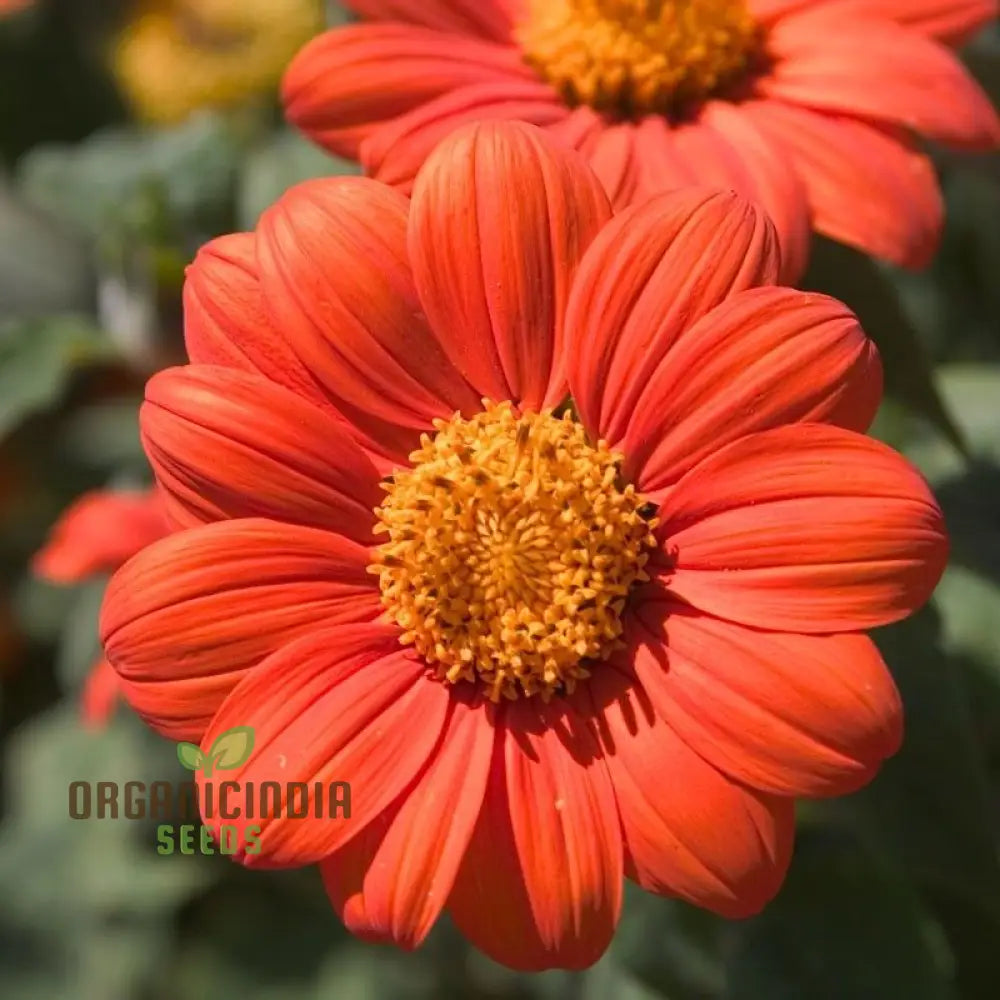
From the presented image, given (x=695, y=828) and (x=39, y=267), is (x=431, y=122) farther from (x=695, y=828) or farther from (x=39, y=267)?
(x=39, y=267)

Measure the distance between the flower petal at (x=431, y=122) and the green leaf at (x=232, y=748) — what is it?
0.31 m

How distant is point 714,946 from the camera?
3.32 ft

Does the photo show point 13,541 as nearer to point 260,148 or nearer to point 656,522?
point 260,148

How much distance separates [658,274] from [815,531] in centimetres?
15

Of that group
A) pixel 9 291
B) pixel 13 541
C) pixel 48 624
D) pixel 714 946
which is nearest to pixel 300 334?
pixel 714 946

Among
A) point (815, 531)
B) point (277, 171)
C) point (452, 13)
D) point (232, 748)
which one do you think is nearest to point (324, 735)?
point (232, 748)

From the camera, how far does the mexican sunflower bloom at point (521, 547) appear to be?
2.23 feet

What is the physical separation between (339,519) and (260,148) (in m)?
0.63

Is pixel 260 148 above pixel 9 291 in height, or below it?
above

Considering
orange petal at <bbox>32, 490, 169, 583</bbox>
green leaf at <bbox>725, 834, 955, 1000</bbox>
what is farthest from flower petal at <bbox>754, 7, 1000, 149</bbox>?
orange petal at <bbox>32, 490, 169, 583</bbox>

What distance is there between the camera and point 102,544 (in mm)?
1197

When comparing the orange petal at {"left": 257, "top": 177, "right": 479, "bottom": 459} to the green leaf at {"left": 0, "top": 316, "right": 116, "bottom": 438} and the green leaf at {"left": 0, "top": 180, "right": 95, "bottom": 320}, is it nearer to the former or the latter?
the green leaf at {"left": 0, "top": 316, "right": 116, "bottom": 438}

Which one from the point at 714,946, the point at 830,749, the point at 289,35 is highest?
the point at 830,749

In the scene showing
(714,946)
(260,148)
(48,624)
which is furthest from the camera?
(48,624)
